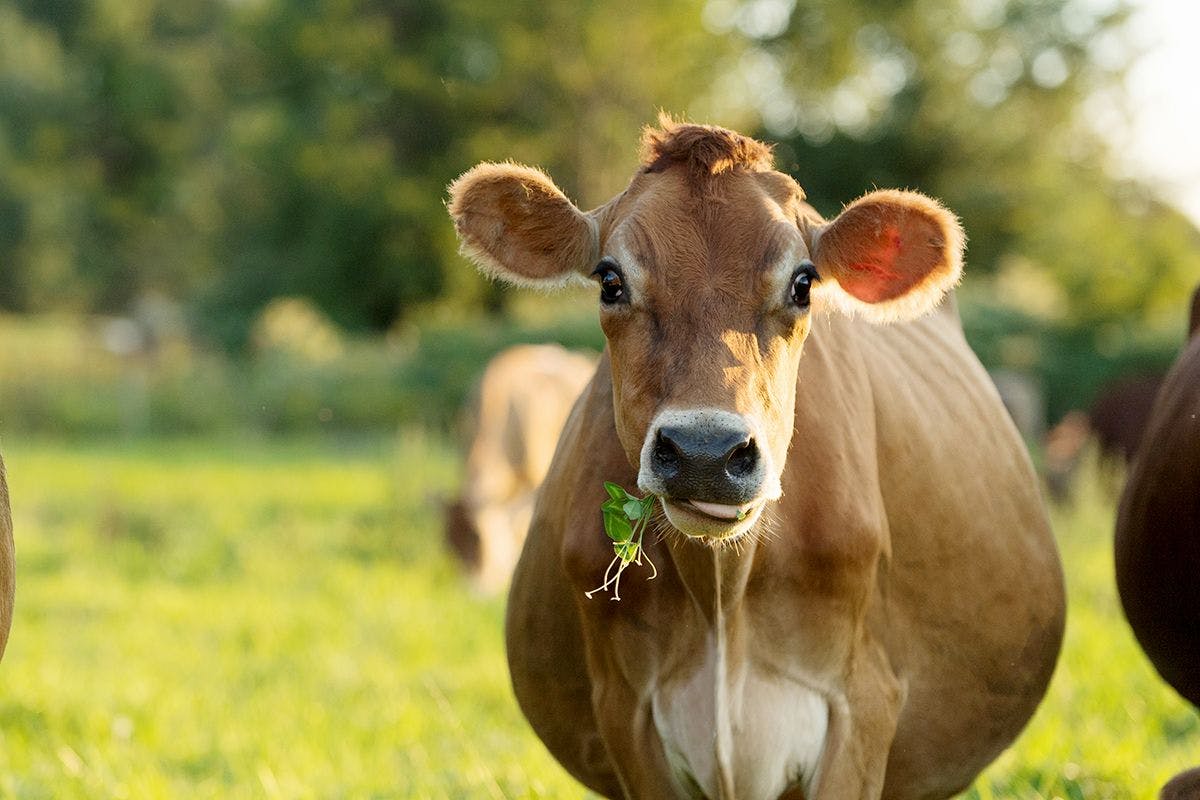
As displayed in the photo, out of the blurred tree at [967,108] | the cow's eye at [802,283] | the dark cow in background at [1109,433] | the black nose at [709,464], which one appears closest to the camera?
the black nose at [709,464]

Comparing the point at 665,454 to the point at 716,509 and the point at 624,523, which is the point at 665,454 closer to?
the point at 716,509

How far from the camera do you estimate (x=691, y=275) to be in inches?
123

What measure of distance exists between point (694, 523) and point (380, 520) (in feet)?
36.6

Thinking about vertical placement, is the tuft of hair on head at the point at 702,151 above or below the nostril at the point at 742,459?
above

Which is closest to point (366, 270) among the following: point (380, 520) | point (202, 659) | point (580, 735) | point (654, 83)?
point (654, 83)

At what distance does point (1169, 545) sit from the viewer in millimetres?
4082

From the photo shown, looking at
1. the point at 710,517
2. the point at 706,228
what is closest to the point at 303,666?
the point at 706,228

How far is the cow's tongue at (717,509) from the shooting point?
9.36ft

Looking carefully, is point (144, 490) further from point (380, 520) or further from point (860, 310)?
point (860, 310)

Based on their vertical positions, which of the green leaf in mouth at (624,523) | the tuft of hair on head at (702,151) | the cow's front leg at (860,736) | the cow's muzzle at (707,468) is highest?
the tuft of hair on head at (702,151)

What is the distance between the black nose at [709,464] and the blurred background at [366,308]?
212 centimetres

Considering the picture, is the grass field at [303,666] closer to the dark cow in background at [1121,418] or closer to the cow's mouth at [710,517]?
the cow's mouth at [710,517]

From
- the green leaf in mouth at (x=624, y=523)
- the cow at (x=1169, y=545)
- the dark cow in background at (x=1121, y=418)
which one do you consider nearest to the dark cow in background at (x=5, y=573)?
the green leaf in mouth at (x=624, y=523)

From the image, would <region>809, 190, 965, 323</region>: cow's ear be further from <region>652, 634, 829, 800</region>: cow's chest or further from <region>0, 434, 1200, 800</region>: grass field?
<region>0, 434, 1200, 800</region>: grass field
